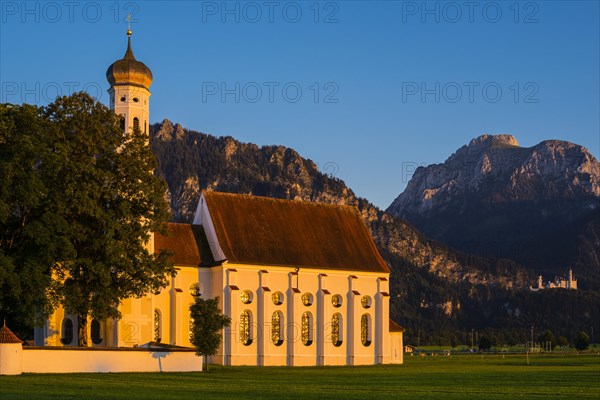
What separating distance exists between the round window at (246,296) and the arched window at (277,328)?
2862 mm

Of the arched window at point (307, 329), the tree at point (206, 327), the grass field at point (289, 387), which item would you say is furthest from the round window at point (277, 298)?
the grass field at point (289, 387)

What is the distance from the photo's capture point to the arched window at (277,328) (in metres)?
85.3

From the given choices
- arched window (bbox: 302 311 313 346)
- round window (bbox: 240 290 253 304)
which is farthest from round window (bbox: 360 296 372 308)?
round window (bbox: 240 290 253 304)

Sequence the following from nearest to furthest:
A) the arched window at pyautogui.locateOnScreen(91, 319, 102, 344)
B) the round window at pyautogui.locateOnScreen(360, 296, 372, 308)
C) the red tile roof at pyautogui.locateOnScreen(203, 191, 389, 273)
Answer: the arched window at pyautogui.locateOnScreen(91, 319, 102, 344)
the red tile roof at pyautogui.locateOnScreen(203, 191, 389, 273)
the round window at pyautogui.locateOnScreen(360, 296, 372, 308)

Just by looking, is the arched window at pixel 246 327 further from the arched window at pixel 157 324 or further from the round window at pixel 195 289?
the arched window at pixel 157 324

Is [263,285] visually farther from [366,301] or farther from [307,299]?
[366,301]

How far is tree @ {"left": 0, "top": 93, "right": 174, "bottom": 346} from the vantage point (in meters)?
62.9

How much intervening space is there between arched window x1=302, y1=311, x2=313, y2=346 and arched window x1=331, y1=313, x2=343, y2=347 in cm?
242

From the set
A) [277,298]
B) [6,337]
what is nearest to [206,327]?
[6,337]

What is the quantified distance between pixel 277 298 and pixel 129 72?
24.0 metres

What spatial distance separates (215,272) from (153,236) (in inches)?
270

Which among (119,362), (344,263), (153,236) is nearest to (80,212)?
(119,362)

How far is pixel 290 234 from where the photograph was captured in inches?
3524

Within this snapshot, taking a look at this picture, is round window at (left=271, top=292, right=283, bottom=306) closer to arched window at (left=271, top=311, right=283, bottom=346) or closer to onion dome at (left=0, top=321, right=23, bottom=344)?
arched window at (left=271, top=311, right=283, bottom=346)
